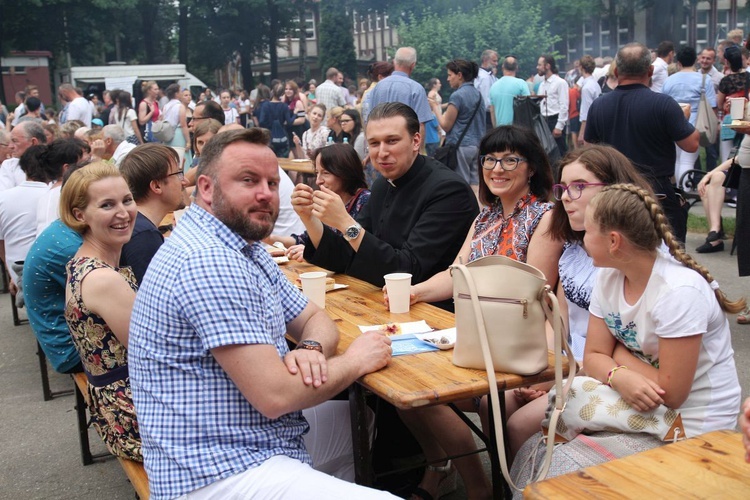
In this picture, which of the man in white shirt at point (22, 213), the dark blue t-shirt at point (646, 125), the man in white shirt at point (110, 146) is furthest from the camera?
the man in white shirt at point (110, 146)

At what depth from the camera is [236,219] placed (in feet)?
7.29

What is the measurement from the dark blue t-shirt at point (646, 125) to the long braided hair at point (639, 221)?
119 inches

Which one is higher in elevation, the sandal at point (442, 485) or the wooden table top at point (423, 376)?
the wooden table top at point (423, 376)

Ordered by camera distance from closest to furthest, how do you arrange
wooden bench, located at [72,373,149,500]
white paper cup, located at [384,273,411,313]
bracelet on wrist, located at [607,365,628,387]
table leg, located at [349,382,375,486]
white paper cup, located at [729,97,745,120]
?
bracelet on wrist, located at [607,365,628,387]
table leg, located at [349,382,375,486]
wooden bench, located at [72,373,149,500]
white paper cup, located at [384,273,411,313]
white paper cup, located at [729,97,745,120]

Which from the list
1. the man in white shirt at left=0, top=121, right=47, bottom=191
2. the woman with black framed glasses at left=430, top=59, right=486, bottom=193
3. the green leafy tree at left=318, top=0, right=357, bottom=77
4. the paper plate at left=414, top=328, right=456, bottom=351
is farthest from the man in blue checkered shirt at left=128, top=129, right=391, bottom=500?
the green leafy tree at left=318, top=0, right=357, bottom=77

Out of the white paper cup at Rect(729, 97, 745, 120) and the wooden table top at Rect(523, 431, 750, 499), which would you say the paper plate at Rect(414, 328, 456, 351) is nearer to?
the wooden table top at Rect(523, 431, 750, 499)

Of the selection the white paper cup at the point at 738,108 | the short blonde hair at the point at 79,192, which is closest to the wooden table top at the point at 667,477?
the short blonde hair at the point at 79,192

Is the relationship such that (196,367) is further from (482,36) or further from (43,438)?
(482,36)

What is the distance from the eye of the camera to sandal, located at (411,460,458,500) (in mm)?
3225

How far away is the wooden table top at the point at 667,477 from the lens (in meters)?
1.62

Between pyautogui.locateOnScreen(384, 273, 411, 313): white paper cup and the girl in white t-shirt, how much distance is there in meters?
0.91

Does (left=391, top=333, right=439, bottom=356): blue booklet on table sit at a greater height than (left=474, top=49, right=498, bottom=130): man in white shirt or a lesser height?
lesser

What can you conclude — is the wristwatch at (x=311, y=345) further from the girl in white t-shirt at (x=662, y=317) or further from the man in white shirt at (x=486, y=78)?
the man in white shirt at (x=486, y=78)

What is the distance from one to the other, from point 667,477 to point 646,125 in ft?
13.3
